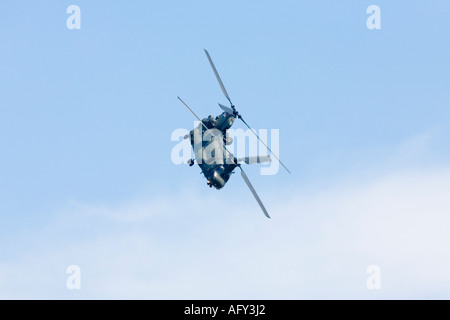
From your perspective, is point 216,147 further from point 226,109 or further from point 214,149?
point 226,109

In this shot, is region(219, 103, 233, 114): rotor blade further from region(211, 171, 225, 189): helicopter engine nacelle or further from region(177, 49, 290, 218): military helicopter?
region(211, 171, 225, 189): helicopter engine nacelle

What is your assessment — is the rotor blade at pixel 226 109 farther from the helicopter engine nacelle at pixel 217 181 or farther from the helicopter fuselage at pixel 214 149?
the helicopter engine nacelle at pixel 217 181

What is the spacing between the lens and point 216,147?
139m

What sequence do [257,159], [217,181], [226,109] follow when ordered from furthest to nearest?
1. [226,109]
2. [257,159]
3. [217,181]

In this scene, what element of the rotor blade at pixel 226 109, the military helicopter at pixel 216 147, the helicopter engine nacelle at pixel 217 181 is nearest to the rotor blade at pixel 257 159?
the military helicopter at pixel 216 147

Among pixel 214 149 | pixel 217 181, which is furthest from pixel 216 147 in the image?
pixel 217 181

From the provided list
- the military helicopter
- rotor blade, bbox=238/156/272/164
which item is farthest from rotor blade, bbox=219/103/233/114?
rotor blade, bbox=238/156/272/164

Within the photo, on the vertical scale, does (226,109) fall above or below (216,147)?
above

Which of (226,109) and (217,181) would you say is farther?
(226,109)

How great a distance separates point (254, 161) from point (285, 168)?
27.9 feet
